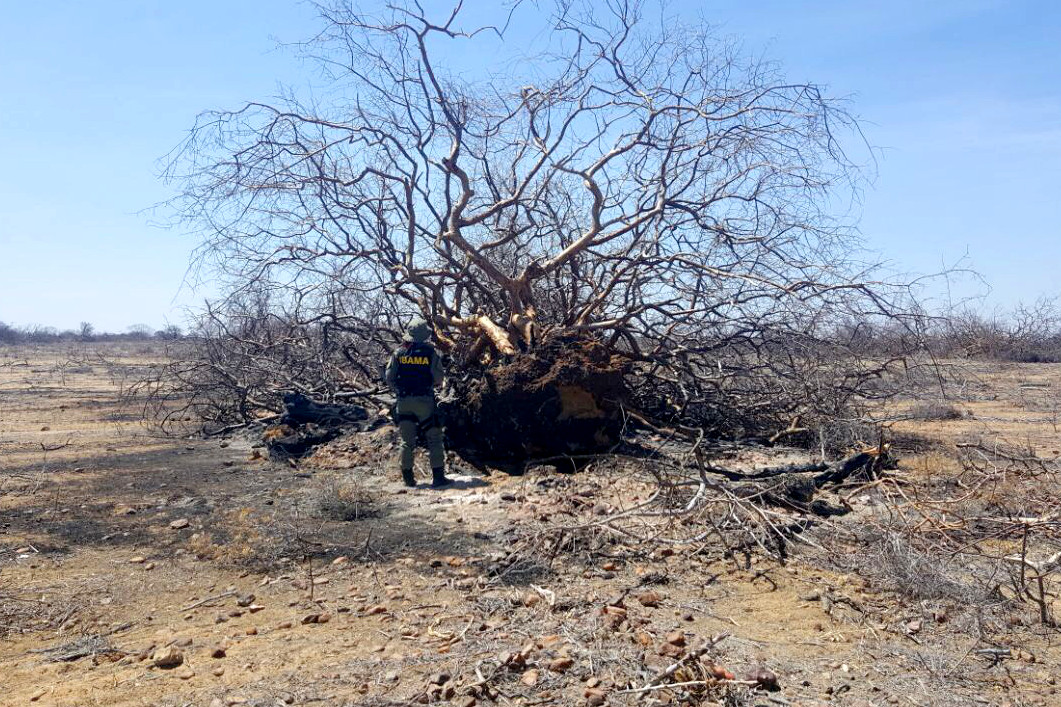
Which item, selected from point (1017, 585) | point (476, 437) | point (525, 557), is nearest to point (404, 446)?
point (476, 437)

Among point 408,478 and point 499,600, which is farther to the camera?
point 408,478

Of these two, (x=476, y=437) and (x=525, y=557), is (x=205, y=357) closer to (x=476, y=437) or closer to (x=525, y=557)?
(x=476, y=437)

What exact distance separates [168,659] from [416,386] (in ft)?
14.4

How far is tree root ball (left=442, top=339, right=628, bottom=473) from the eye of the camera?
7734 mm

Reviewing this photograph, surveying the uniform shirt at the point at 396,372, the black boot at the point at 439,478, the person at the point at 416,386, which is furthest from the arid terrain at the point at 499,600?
the uniform shirt at the point at 396,372

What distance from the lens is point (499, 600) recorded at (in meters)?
4.43

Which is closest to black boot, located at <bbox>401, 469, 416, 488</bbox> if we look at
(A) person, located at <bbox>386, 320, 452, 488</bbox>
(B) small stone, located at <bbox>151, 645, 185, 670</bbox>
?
(A) person, located at <bbox>386, 320, 452, 488</bbox>

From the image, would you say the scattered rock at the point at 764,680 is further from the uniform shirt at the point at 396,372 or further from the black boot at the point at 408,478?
the uniform shirt at the point at 396,372

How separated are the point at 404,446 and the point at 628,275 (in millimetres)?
3159

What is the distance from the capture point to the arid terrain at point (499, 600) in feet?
11.2

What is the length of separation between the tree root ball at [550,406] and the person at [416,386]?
0.48 meters

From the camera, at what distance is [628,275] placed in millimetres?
9312

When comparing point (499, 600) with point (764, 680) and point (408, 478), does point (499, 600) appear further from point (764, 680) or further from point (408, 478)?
point (408, 478)

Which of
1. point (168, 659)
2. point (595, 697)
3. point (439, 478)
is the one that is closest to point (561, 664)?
point (595, 697)
